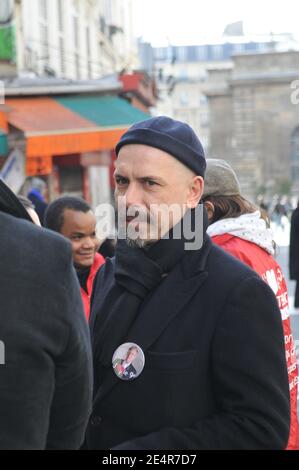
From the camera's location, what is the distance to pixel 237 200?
355 centimetres

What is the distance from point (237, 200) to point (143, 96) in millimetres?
19959

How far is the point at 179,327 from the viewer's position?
7.76 feet

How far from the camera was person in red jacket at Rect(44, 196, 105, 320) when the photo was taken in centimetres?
466

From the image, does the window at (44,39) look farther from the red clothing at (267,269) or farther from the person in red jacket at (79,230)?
the red clothing at (267,269)

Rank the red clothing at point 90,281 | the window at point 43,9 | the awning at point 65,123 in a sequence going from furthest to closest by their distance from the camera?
the window at point 43,9, the awning at point 65,123, the red clothing at point 90,281

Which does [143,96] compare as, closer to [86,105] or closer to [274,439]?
[86,105]

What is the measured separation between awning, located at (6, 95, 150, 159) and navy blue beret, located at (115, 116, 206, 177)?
1004 centimetres

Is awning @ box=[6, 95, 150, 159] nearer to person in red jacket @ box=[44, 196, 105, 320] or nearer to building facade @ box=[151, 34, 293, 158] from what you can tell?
person in red jacket @ box=[44, 196, 105, 320]

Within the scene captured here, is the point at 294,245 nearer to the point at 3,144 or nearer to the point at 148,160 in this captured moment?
the point at 3,144

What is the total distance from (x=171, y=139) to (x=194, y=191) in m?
0.17

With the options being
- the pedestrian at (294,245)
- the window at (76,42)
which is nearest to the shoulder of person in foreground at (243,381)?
the pedestrian at (294,245)

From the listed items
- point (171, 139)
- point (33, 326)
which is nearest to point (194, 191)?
point (171, 139)

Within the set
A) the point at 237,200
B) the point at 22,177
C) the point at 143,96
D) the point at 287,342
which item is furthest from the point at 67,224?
the point at 143,96

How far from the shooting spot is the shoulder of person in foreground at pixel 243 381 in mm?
2266
